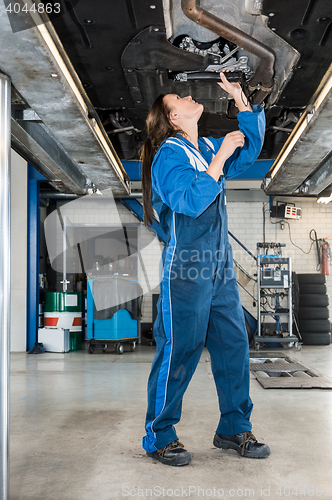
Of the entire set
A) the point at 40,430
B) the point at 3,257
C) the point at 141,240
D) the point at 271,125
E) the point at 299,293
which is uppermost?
the point at 271,125

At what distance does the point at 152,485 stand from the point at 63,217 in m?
6.90

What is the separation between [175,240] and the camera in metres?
1.71

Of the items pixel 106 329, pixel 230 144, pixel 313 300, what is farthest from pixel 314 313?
pixel 230 144

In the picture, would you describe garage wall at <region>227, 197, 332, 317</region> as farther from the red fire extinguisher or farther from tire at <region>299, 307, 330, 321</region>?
tire at <region>299, 307, 330, 321</region>

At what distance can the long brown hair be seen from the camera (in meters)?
1.87

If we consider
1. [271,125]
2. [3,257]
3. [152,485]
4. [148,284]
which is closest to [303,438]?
[152,485]

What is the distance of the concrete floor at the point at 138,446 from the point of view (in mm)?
1482

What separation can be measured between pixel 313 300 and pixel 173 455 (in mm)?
5439

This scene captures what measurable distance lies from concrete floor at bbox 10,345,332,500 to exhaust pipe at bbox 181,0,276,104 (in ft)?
5.98

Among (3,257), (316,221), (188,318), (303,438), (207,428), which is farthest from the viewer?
(316,221)

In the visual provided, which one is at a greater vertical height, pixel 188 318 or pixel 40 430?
pixel 188 318

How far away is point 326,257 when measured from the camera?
7387mm

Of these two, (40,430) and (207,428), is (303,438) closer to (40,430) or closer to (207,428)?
(207,428)

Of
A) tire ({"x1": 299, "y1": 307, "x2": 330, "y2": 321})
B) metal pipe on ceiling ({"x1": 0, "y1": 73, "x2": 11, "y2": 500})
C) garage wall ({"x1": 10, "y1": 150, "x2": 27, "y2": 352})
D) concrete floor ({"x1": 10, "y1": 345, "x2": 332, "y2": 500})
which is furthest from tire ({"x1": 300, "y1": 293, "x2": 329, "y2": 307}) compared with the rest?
metal pipe on ceiling ({"x1": 0, "y1": 73, "x2": 11, "y2": 500})
